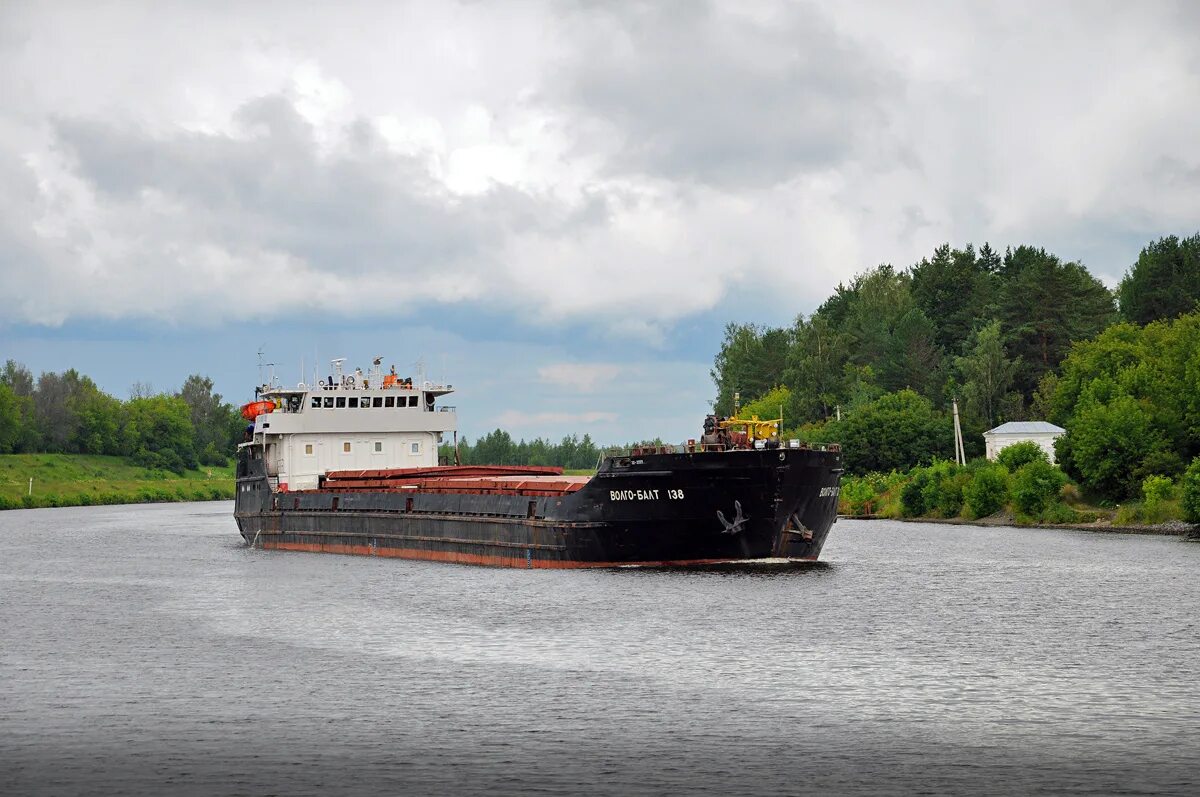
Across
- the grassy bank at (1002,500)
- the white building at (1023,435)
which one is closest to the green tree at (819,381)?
the grassy bank at (1002,500)

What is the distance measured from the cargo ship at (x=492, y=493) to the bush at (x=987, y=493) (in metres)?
37.7

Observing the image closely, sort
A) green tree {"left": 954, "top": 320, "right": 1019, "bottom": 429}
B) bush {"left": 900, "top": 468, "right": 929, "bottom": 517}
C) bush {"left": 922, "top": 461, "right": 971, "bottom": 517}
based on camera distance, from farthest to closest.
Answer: green tree {"left": 954, "top": 320, "right": 1019, "bottom": 429} → bush {"left": 900, "top": 468, "right": 929, "bottom": 517} → bush {"left": 922, "top": 461, "right": 971, "bottom": 517}

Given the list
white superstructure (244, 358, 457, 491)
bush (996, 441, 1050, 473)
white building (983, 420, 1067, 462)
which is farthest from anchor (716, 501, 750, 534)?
white building (983, 420, 1067, 462)

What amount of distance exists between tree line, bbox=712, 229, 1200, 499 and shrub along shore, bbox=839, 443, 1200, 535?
A: 2.45 meters

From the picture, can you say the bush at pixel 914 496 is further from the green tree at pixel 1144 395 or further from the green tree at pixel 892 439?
the green tree at pixel 892 439

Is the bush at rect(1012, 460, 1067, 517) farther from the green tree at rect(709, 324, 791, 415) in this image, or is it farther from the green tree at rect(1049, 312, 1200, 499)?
the green tree at rect(709, 324, 791, 415)

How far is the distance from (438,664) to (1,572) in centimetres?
3811

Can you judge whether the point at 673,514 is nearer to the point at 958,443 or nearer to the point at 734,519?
the point at 734,519

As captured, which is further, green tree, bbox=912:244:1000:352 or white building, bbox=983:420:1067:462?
green tree, bbox=912:244:1000:352

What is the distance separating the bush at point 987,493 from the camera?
318 feet

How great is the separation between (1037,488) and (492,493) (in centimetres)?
4529

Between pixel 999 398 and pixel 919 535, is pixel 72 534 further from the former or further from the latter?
pixel 999 398

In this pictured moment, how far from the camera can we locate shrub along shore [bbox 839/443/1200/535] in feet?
260

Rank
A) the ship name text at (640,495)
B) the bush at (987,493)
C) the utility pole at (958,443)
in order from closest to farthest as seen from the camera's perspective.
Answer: the ship name text at (640,495), the bush at (987,493), the utility pole at (958,443)
